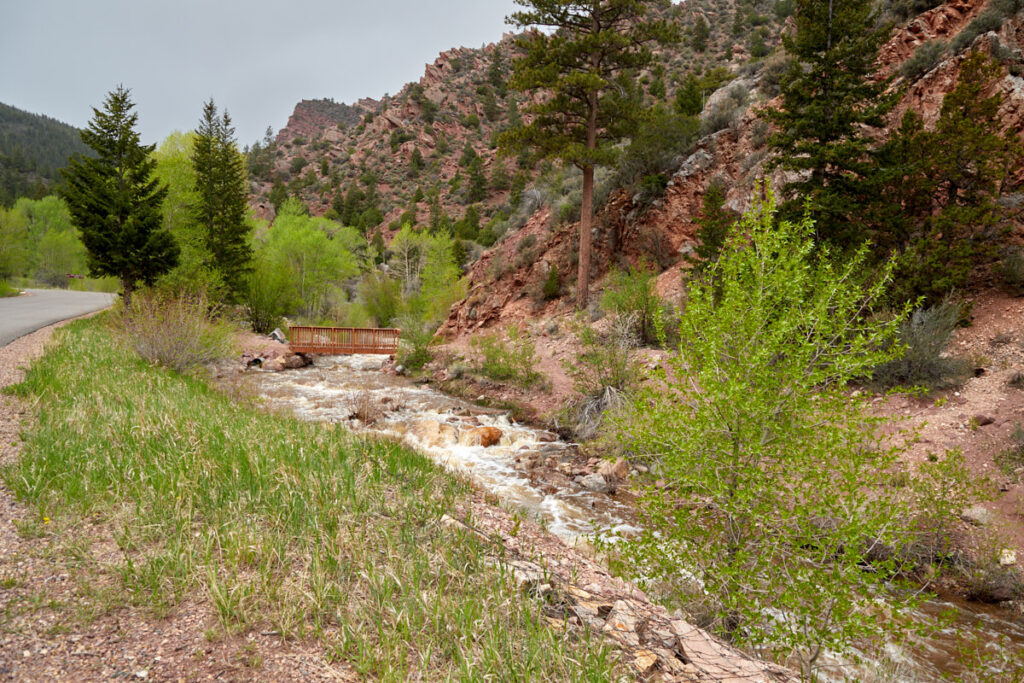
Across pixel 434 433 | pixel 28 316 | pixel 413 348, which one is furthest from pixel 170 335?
pixel 413 348

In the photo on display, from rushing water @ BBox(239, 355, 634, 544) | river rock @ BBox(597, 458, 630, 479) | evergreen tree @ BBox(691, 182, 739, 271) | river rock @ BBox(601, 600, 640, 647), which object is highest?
evergreen tree @ BBox(691, 182, 739, 271)

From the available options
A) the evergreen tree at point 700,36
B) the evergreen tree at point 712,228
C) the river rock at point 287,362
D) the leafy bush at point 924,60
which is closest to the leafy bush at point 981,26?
the leafy bush at point 924,60

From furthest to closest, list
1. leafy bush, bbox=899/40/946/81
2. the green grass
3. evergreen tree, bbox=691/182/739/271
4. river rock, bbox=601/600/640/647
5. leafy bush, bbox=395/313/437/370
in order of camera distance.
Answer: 1. leafy bush, bbox=395/313/437/370
2. leafy bush, bbox=899/40/946/81
3. evergreen tree, bbox=691/182/739/271
4. river rock, bbox=601/600/640/647
5. the green grass

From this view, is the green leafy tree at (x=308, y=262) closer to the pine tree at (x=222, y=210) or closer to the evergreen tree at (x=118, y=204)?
the pine tree at (x=222, y=210)

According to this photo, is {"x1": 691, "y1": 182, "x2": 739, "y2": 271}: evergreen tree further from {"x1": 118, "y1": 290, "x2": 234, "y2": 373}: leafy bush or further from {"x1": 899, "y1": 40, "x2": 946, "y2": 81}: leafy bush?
{"x1": 118, "y1": 290, "x2": 234, "y2": 373}: leafy bush

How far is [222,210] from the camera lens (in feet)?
93.8

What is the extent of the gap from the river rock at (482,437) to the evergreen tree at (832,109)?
971 cm

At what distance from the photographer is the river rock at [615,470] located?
902 cm

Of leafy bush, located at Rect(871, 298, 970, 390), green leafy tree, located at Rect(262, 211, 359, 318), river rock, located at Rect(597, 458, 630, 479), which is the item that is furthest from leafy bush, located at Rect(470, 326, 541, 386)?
green leafy tree, located at Rect(262, 211, 359, 318)

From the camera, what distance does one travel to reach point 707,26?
57938mm

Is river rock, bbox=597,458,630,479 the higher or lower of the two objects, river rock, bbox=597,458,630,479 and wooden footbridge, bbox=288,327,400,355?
the lower

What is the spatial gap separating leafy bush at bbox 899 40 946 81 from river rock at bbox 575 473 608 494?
57.0ft

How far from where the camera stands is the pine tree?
2755cm

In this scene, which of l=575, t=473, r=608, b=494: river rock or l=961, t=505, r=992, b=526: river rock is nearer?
l=961, t=505, r=992, b=526: river rock
